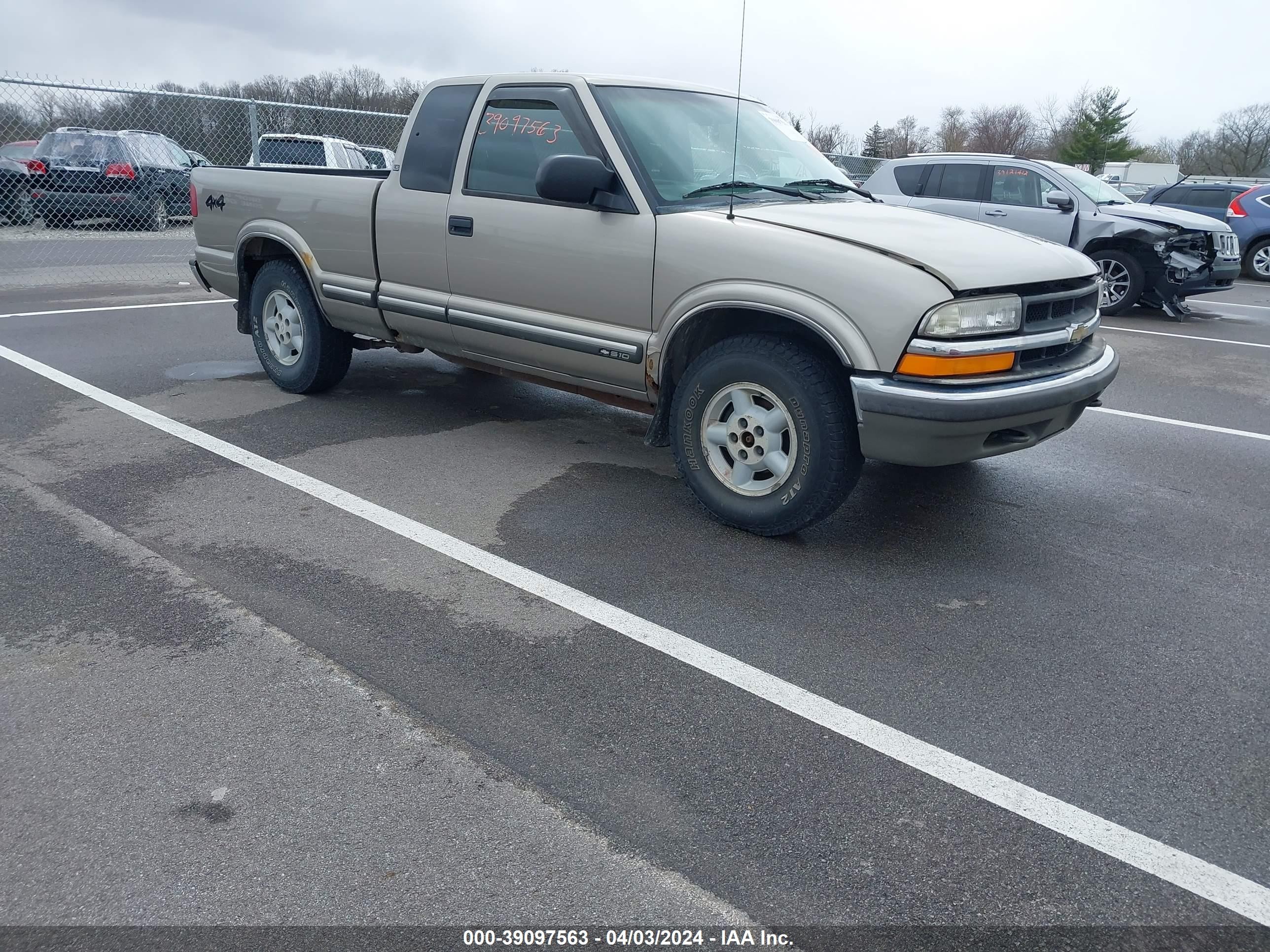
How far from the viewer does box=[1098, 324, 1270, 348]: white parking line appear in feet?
34.3

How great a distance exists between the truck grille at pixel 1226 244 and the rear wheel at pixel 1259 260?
20.8ft

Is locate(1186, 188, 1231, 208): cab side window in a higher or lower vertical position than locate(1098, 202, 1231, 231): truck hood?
higher

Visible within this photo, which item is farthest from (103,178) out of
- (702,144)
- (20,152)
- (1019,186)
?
(702,144)

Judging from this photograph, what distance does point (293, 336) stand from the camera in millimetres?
6684

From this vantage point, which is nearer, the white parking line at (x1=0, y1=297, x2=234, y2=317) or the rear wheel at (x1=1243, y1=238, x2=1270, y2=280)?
the white parking line at (x1=0, y1=297, x2=234, y2=317)

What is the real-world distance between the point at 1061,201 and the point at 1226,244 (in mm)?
2146

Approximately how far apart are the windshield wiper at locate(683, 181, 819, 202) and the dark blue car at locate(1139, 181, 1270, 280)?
14.8 metres

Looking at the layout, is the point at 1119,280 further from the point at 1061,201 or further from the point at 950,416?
the point at 950,416

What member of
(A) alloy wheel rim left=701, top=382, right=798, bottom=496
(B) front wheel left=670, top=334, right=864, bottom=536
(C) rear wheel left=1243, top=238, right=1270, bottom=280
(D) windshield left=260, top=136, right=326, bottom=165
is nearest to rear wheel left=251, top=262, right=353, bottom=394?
(B) front wheel left=670, top=334, right=864, bottom=536

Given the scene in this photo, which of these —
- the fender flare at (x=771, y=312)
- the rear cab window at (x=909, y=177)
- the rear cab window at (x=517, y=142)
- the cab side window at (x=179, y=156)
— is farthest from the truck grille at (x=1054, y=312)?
the cab side window at (x=179, y=156)

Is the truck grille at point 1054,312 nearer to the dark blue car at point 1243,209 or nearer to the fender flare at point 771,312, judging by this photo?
the fender flare at point 771,312

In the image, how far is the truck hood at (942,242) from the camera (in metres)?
3.96

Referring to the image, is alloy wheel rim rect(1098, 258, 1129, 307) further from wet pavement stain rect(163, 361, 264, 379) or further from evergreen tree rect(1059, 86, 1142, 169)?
evergreen tree rect(1059, 86, 1142, 169)

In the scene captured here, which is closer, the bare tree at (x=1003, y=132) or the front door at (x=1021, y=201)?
the front door at (x=1021, y=201)
